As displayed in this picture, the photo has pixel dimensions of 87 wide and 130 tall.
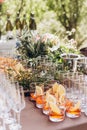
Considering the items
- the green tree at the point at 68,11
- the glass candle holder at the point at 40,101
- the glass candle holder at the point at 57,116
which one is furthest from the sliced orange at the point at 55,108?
the green tree at the point at 68,11

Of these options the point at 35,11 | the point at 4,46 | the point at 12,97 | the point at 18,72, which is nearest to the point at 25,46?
the point at 18,72

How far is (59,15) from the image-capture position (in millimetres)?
5047

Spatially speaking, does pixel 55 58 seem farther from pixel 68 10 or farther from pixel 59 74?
pixel 68 10

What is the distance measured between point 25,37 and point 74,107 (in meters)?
1.14

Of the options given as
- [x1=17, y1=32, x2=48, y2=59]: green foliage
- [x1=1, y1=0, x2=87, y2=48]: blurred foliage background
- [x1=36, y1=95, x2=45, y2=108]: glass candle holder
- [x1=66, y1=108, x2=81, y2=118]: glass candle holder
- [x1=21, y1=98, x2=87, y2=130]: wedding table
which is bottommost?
[x1=21, y1=98, x2=87, y2=130]: wedding table

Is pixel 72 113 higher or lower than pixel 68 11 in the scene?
lower

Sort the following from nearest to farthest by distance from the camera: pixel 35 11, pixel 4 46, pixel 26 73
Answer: pixel 26 73, pixel 4 46, pixel 35 11

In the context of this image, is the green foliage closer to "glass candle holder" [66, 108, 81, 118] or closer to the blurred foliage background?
"glass candle holder" [66, 108, 81, 118]

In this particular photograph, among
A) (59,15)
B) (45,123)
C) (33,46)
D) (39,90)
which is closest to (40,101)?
(39,90)

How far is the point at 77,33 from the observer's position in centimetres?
→ 502

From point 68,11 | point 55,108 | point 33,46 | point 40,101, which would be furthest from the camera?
point 68,11

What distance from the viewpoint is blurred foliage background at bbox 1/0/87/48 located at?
4.77 m

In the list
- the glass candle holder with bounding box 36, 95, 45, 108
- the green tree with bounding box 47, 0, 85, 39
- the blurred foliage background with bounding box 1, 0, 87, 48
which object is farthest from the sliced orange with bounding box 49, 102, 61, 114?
the green tree with bounding box 47, 0, 85, 39

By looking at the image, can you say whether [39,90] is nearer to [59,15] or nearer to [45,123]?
[45,123]
